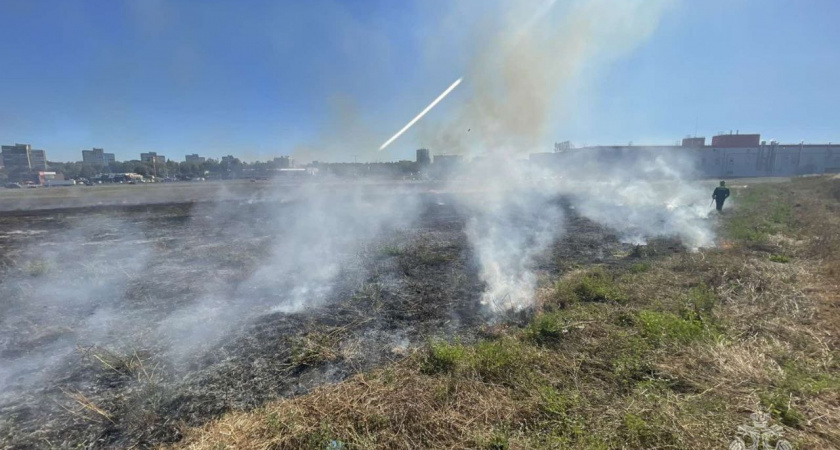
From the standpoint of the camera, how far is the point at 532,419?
295 cm

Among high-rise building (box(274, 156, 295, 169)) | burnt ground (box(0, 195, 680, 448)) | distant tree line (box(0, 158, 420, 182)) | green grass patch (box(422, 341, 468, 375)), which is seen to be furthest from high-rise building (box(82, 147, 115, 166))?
green grass patch (box(422, 341, 468, 375))

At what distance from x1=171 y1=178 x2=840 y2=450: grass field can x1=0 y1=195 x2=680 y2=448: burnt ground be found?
19.4 inches

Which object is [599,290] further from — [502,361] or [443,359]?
[443,359]

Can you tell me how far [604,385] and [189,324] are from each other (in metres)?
6.04

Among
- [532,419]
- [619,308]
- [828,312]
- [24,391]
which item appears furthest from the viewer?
[619,308]

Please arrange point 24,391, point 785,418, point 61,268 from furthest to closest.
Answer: point 61,268 → point 24,391 → point 785,418

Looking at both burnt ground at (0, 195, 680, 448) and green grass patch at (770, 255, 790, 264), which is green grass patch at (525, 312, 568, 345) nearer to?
burnt ground at (0, 195, 680, 448)

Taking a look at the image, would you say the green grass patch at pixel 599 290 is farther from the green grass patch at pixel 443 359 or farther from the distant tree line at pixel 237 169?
the distant tree line at pixel 237 169

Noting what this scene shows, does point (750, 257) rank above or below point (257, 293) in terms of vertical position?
above

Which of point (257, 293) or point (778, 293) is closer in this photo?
point (778, 293)

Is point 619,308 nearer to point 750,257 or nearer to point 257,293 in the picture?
point 750,257

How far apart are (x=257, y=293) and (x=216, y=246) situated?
19.3 feet

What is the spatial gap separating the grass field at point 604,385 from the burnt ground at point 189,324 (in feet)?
A: 1.62

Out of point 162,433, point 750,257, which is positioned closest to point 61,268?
point 162,433
